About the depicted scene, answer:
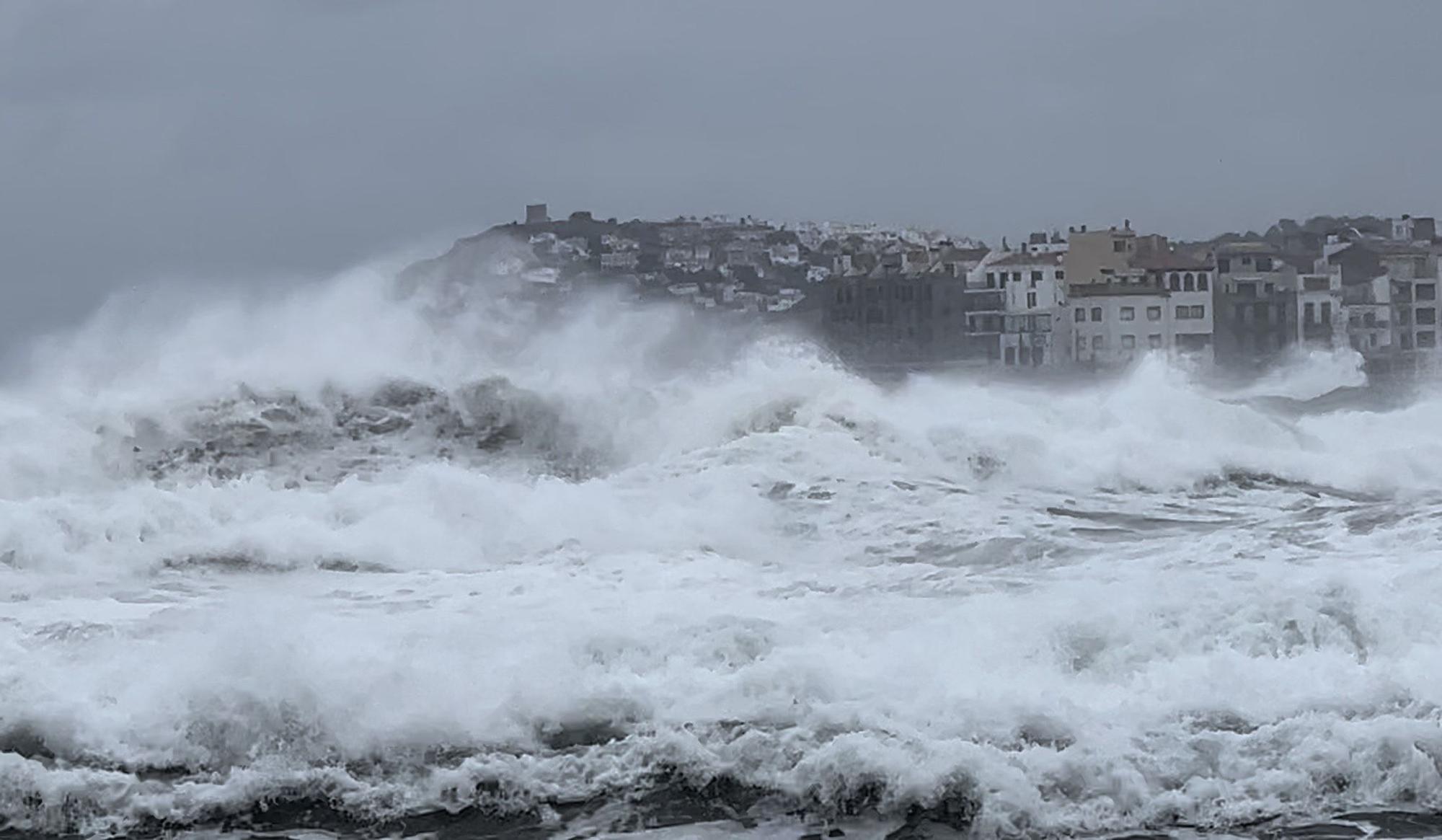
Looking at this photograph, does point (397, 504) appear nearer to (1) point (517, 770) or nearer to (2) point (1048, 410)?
(1) point (517, 770)

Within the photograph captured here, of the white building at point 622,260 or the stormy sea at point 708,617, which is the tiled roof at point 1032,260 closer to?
the white building at point 622,260

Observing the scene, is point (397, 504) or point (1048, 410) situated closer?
point (397, 504)

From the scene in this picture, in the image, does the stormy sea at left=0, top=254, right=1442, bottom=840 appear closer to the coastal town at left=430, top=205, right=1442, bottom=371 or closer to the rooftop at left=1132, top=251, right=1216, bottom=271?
the coastal town at left=430, top=205, right=1442, bottom=371

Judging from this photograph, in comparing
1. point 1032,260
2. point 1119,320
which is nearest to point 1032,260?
point 1032,260

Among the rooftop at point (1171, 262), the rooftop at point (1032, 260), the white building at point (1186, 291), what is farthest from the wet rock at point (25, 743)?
the rooftop at point (1032, 260)

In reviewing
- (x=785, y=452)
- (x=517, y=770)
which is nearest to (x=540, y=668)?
(x=517, y=770)

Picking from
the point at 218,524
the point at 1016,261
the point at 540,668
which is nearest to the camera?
the point at 540,668

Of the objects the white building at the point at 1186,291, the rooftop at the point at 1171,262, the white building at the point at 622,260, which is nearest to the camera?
the white building at the point at 1186,291

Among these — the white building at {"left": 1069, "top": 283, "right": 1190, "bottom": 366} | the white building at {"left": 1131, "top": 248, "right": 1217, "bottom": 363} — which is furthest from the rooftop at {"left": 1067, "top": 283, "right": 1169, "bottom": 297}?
the white building at {"left": 1131, "top": 248, "right": 1217, "bottom": 363}
